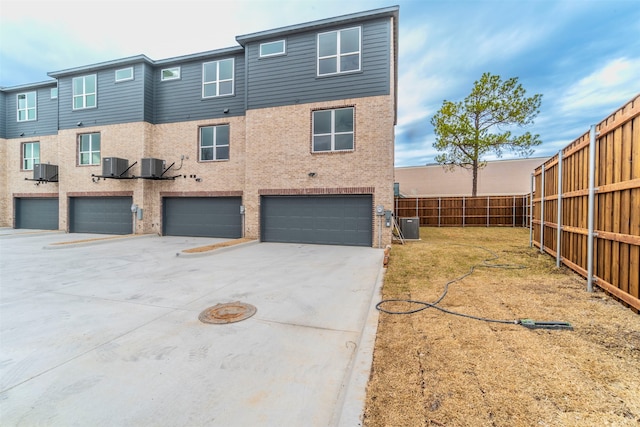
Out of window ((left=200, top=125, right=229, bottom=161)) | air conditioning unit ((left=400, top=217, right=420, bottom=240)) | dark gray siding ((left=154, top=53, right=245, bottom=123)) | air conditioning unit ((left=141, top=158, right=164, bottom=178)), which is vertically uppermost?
dark gray siding ((left=154, top=53, right=245, bottom=123))

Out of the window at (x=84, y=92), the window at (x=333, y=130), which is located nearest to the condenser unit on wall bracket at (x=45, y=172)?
the window at (x=84, y=92)

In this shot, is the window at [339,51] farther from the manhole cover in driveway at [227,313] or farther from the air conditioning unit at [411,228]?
the manhole cover in driveway at [227,313]

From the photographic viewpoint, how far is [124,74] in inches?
562

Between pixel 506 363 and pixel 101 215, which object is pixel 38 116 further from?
pixel 506 363

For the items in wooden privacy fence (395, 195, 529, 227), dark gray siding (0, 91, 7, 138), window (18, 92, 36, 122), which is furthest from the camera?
wooden privacy fence (395, 195, 529, 227)

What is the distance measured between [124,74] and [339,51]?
11236mm

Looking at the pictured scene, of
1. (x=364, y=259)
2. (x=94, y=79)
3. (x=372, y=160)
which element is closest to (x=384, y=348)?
(x=364, y=259)

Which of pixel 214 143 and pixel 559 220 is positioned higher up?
pixel 214 143

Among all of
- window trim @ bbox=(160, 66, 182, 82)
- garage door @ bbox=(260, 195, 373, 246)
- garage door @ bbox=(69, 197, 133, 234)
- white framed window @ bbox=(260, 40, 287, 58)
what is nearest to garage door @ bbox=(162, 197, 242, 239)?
garage door @ bbox=(260, 195, 373, 246)

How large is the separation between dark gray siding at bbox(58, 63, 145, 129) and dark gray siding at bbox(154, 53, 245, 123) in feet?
2.67

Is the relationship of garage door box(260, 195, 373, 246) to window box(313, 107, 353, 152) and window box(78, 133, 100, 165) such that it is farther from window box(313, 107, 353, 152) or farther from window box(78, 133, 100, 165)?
window box(78, 133, 100, 165)

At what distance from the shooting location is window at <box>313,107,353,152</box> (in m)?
11.2

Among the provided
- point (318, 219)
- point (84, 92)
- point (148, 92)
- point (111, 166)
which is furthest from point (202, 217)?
point (84, 92)

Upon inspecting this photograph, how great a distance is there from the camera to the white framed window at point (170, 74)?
550 inches
